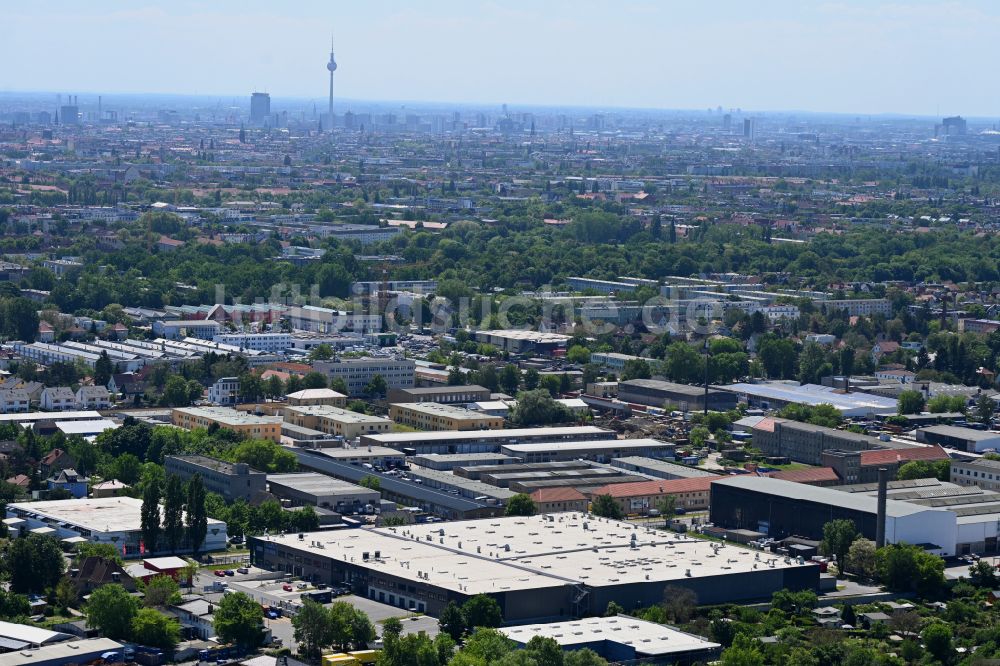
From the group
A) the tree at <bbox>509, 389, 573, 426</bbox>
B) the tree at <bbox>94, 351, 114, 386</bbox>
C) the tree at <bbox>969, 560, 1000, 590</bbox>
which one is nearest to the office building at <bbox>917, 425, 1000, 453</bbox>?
the tree at <bbox>509, 389, 573, 426</bbox>

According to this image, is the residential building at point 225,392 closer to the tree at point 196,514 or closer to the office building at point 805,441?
the office building at point 805,441

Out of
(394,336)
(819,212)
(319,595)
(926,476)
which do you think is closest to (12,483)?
(319,595)

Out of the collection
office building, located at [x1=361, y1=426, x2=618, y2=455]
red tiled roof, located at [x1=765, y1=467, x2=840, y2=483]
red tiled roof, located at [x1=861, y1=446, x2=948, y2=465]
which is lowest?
office building, located at [x1=361, y1=426, x2=618, y2=455]

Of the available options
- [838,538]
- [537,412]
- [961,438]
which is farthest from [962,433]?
[838,538]

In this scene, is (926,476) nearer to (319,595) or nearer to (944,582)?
(944,582)

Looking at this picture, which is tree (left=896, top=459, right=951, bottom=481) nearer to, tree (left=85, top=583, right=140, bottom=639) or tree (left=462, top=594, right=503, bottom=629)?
tree (left=462, top=594, right=503, bottom=629)

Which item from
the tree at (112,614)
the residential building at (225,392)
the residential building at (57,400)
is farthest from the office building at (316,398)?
the tree at (112,614)
